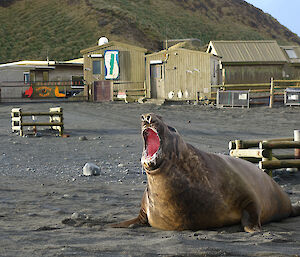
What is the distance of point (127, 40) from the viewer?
76.8 meters

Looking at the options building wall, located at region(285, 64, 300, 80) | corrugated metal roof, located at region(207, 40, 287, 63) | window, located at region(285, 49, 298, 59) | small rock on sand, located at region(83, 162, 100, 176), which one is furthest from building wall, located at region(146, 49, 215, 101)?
small rock on sand, located at region(83, 162, 100, 176)

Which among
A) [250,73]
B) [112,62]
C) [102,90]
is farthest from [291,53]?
[102,90]

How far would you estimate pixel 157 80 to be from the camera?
3759 centimetres

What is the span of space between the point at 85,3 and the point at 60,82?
156ft

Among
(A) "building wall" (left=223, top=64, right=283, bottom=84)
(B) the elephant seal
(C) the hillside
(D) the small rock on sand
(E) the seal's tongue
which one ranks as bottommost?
(D) the small rock on sand

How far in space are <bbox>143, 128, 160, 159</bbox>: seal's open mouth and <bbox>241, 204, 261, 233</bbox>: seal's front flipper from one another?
1112mm

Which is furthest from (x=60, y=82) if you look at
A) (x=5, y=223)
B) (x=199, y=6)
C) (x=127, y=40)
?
(x=199, y=6)

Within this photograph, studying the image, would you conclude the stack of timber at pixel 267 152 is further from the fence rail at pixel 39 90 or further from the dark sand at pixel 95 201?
the fence rail at pixel 39 90

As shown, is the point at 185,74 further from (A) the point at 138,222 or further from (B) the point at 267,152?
(A) the point at 138,222

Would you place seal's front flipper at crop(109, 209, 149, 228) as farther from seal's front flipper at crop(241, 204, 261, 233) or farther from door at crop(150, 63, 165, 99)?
door at crop(150, 63, 165, 99)

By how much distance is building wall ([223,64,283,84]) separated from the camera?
4078cm

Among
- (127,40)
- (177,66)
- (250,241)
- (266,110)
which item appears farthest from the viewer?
(127,40)

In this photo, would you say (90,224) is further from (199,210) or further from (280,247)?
(280,247)

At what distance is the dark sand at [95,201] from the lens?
3.85 metres
